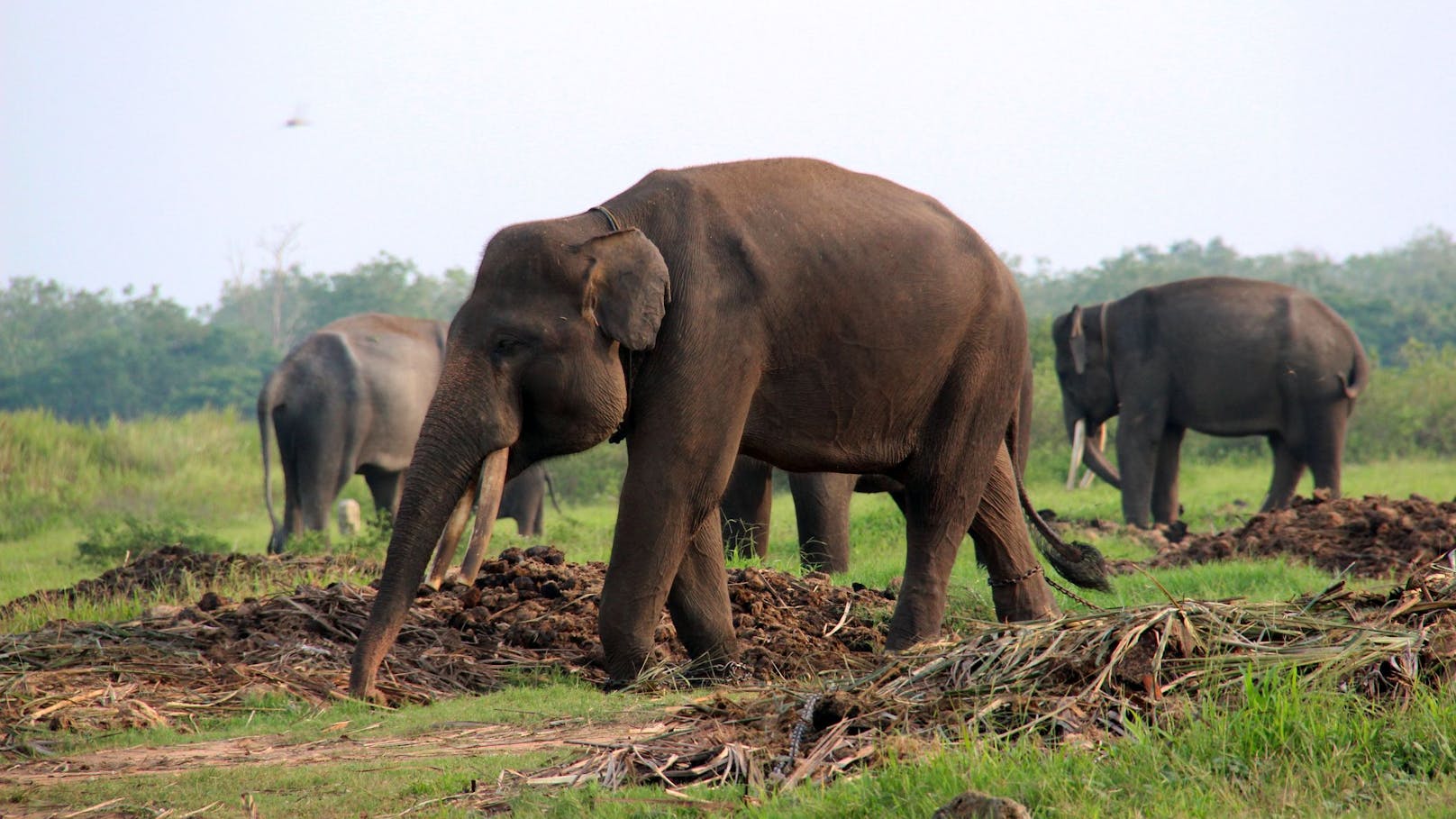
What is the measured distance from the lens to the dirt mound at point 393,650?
6.44 m

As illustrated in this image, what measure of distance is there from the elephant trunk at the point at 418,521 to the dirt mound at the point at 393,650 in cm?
31

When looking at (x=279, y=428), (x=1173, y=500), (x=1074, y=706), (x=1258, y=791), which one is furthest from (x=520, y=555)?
(x=1173, y=500)

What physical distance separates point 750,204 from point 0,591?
321 inches

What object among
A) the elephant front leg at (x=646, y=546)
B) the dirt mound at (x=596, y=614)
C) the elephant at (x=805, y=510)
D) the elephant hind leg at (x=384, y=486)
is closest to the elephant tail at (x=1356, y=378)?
the elephant at (x=805, y=510)

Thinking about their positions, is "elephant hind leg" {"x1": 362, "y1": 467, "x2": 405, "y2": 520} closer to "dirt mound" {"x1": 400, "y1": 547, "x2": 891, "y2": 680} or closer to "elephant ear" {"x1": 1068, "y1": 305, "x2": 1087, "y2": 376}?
"elephant ear" {"x1": 1068, "y1": 305, "x2": 1087, "y2": 376}

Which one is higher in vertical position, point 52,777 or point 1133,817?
point 1133,817

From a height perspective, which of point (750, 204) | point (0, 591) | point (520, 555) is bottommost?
point (0, 591)

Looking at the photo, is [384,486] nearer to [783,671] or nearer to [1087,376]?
[1087,376]

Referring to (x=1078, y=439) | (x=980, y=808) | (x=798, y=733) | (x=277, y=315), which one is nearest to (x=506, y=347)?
(x=798, y=733)

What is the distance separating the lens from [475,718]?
5883 mm

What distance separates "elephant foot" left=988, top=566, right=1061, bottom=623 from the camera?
762 cm

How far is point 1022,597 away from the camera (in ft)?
25.0

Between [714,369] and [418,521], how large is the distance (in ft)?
4.18

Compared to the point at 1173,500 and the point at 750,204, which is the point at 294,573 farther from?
the point at 1173,500
